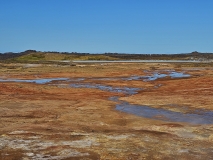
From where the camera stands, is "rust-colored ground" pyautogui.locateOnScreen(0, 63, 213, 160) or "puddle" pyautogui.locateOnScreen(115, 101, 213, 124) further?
"puddle" pyautogui.locateOnScreen(115, 101, 213, 124)

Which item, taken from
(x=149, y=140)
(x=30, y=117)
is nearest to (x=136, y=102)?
(x=30, y=117)

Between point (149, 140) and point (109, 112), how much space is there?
7.69m

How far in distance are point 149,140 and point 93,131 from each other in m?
2.83

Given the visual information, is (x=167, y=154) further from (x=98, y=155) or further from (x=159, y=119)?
(x=159, y=119)

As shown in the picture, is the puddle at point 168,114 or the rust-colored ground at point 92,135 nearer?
the rust-colored ground at point 92,135

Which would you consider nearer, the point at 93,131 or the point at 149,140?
the point at 149,140

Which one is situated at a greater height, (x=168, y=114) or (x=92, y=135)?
(x=92, y=135)

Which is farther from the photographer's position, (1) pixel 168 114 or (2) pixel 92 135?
(1) pixel 168 114

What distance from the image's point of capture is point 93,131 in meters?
15.1

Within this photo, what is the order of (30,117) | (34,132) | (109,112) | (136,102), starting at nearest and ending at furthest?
(34,132) → (30,117) → (109,112) → (136,102)

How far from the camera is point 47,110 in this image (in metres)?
21.3

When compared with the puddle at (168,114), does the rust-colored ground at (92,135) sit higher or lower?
higher

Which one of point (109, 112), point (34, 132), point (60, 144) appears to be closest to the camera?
point (60, 144)

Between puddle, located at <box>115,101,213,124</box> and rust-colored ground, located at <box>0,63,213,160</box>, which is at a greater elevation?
rust-colored ground, located at <box>0,63,213,160</box>
